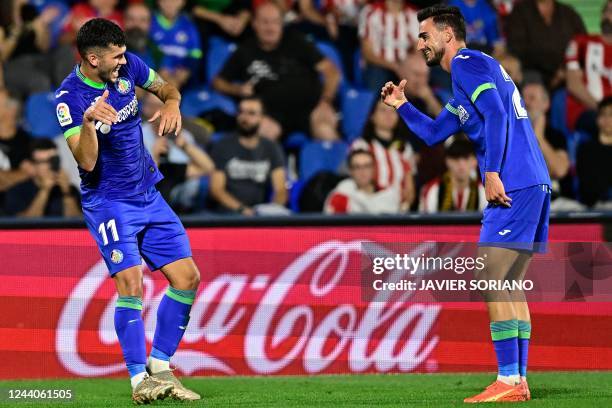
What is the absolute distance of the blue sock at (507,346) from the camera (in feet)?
19.4

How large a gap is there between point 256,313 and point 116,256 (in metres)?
2.04

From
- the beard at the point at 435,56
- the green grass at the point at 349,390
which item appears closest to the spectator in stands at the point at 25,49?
the green grass at the point at 349,390

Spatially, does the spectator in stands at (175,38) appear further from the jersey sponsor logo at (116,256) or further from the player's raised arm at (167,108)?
the jersey sponsor logo at (116,256)

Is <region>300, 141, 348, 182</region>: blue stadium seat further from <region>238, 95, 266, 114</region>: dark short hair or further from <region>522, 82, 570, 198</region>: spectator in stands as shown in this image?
<region>522, 82, 570, 198</region>: spectator in stands

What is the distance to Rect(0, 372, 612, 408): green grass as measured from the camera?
6.10 meters

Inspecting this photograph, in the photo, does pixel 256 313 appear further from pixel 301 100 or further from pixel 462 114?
pixel 301 100

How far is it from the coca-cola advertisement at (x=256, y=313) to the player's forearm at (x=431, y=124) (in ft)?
6.13

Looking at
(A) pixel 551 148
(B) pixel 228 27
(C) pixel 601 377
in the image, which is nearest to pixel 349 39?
(B) pixel 228 27

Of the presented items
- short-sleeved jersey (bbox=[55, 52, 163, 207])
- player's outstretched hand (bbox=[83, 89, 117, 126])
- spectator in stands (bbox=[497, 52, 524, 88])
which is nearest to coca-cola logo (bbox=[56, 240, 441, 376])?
short-sleeved jersey (bbox=[55, 52, 163, 207])

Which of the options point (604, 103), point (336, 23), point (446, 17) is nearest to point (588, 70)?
point (604, 103)

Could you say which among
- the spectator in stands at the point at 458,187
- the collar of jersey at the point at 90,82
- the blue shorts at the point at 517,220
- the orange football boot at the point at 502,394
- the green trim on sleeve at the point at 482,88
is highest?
the collar of jersey at the point at 90,82

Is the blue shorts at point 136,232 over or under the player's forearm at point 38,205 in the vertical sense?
over

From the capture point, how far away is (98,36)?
6098 mm

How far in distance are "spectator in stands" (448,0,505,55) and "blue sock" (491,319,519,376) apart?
222 inches
